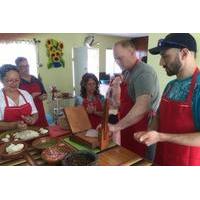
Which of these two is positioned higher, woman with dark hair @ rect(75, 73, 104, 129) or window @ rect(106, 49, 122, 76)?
window @ rect(106, 49, 122, 76)

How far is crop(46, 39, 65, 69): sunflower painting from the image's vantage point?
106cm

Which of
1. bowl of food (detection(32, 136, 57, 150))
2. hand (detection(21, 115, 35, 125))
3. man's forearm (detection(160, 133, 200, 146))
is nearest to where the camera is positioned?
man's forearm (detection(160, 133, 200, 146))

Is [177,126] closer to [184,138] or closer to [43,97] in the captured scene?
[184,138]

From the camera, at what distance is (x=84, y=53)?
→ 3.74 feet

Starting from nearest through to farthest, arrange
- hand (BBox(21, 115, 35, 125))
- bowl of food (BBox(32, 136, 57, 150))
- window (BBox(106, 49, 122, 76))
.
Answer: bowl of food (BBox(32, 136, 57, 150)) < window (BBox(106, 49, 122, 76)) < hand (BBox(21, 115, 35, 125))

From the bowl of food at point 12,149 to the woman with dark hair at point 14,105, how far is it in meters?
0.22

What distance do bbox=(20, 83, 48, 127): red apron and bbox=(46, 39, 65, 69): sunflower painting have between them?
0.45ft

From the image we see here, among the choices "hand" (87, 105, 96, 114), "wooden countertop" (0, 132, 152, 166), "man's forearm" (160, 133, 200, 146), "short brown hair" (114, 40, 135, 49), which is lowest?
"wooden countertop" (0, 132, 152, 166)

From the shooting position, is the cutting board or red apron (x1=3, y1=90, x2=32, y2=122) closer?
the cutting board

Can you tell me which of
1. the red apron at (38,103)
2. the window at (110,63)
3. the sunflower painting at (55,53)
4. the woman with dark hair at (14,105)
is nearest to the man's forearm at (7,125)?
the woman with dark hair at (14,105)

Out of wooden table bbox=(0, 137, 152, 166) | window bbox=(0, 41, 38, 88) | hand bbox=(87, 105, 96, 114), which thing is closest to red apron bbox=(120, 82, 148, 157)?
hand bbox=(87, 105, 96, 114)

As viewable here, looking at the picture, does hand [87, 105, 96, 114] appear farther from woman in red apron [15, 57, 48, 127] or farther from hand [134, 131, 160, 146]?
hand [134, 131, 160, 146]
